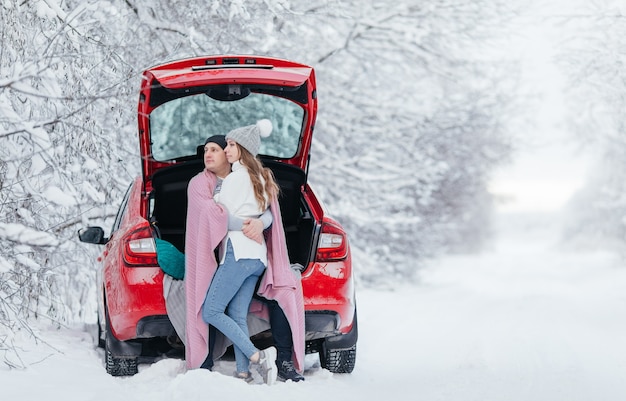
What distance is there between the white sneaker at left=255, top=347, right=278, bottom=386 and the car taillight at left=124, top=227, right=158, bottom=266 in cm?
91

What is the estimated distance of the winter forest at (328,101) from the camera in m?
5.77

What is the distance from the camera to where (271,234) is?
5.94 meters

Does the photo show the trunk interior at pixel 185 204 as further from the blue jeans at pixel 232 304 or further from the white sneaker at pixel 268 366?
the white sneaker at pixel 268 366

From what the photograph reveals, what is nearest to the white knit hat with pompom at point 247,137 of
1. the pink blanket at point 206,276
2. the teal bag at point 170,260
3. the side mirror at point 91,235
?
the pink blanket at point 206,276

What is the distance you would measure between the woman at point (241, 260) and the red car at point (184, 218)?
339 mm

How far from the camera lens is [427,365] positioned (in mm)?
7238

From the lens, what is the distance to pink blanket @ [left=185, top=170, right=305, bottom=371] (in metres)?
5.68

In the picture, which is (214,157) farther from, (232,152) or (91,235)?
(91,235)

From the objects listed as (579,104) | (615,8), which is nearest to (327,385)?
(615,8)

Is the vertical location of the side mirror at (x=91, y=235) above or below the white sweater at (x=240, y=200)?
below

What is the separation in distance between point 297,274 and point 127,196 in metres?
1.66

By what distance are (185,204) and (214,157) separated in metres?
1.14

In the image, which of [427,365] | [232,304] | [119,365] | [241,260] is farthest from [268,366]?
[427,365]

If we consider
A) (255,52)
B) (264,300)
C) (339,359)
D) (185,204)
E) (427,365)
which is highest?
(255,52)
